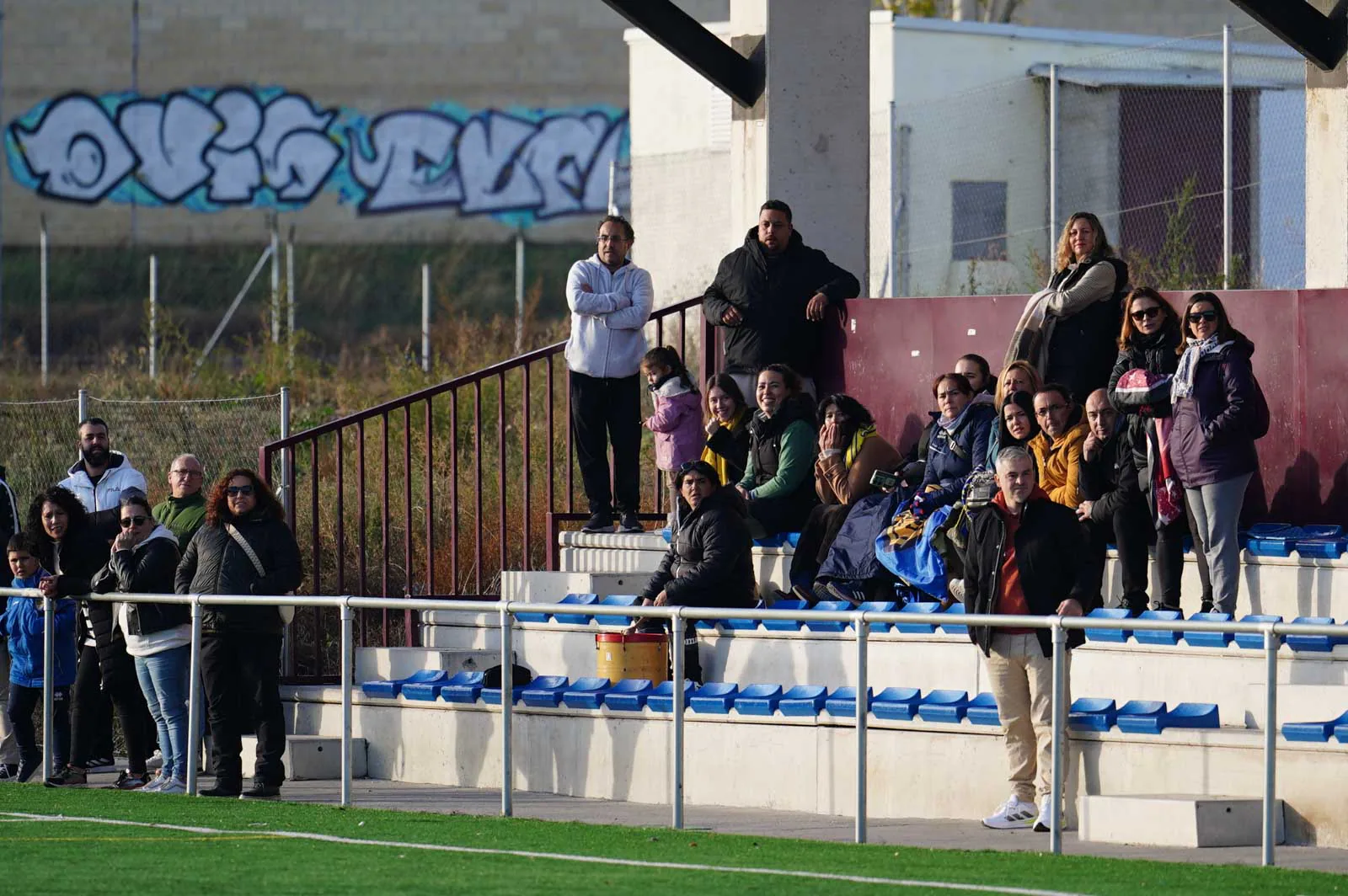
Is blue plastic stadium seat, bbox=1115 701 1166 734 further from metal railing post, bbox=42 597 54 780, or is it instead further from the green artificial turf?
metal railing post, bbox=42 597 54 780

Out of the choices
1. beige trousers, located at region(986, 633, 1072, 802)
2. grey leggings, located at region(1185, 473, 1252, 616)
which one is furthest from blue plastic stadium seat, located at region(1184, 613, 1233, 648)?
beige trousers, located at region(986, 633, 1072, 802)

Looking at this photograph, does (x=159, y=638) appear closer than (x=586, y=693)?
No

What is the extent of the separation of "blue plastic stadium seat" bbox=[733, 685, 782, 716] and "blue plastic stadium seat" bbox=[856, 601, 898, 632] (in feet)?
2.25

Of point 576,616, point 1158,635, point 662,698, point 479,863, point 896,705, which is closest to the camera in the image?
point 479,863

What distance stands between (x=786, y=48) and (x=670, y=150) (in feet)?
32.0

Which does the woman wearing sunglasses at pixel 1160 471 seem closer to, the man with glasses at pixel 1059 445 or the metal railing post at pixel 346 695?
the man with glasses at pixel 1059 445

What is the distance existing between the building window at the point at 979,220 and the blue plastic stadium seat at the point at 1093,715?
36.6ft

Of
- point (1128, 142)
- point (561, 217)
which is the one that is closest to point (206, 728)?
point (1128, 142)

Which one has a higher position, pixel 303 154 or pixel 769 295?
pixel 303 154

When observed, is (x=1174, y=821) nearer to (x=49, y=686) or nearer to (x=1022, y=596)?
(x=1022, y=596)

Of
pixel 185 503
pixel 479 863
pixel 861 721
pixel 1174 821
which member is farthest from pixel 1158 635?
pixel 185 503

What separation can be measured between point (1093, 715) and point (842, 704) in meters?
1.34

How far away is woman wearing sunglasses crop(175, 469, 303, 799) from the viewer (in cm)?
1220

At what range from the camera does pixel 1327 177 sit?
1617 cm
